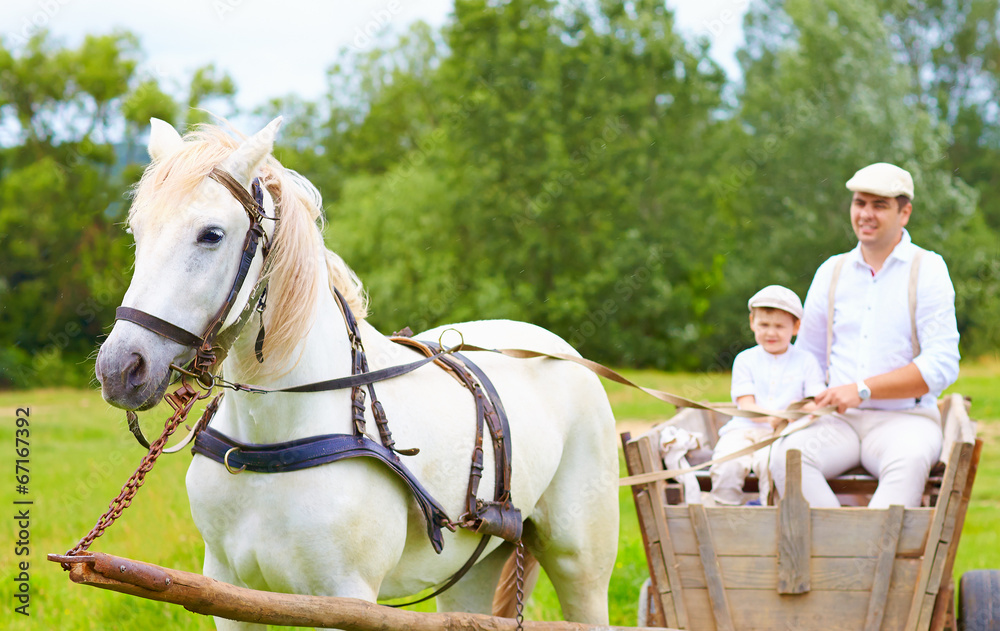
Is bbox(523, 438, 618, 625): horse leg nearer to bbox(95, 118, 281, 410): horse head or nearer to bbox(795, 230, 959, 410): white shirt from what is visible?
bbox(795, 230, 959, 410): white shirt

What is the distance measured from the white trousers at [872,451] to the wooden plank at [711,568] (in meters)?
0.43

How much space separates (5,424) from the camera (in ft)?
49.9

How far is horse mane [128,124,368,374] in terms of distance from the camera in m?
Answer: 2.17

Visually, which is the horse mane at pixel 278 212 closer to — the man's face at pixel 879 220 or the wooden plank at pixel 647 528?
the wooden plank at pixel 647 528

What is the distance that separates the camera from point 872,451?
12.1 feet

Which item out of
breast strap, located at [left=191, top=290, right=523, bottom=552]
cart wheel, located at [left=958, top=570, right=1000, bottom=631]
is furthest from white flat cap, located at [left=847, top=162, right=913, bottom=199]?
breast strap, located at [left=191, top=290, right=523, bottom=552]

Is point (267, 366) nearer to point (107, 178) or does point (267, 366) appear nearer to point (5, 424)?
point (5, 424)

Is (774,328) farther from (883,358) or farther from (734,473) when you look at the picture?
(734,473)

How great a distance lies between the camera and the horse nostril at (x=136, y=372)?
1994 millimetres

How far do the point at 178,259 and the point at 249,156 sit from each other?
0.34 metres

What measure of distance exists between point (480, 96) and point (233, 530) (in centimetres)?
2260

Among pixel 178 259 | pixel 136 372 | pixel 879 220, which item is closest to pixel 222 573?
pixel 136 372

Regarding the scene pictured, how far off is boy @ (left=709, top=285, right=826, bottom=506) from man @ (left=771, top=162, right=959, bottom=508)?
14cm

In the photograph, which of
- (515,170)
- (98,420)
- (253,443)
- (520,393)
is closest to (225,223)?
(253,443)
